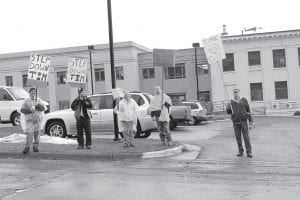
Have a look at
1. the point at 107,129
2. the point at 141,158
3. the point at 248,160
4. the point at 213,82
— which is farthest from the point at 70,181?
the point at 213,82

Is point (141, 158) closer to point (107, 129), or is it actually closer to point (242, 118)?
point (242, 118)

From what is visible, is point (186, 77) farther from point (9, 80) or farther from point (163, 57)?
point (163, 57)

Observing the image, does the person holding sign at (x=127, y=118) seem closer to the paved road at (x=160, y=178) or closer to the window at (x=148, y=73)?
the paved road at (x=160, y=178)

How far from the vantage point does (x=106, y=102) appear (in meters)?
17.9

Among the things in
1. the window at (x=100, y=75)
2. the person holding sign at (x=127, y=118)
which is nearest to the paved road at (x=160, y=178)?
the person holding sign at (x=127, y=118)

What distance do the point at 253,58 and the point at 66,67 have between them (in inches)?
786

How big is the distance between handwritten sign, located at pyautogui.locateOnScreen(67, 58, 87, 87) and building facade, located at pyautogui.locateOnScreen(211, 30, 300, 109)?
106ft

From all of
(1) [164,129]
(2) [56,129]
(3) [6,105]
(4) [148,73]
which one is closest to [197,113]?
Result: (3) [6,105]

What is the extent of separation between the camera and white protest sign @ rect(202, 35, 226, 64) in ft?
71.9

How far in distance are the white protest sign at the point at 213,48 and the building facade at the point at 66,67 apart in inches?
1190

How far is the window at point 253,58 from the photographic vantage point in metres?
48.6

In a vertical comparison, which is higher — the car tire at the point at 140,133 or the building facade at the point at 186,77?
the building facade at the point at 186,77

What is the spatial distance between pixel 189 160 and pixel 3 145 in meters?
5.81

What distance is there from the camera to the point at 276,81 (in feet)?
158
